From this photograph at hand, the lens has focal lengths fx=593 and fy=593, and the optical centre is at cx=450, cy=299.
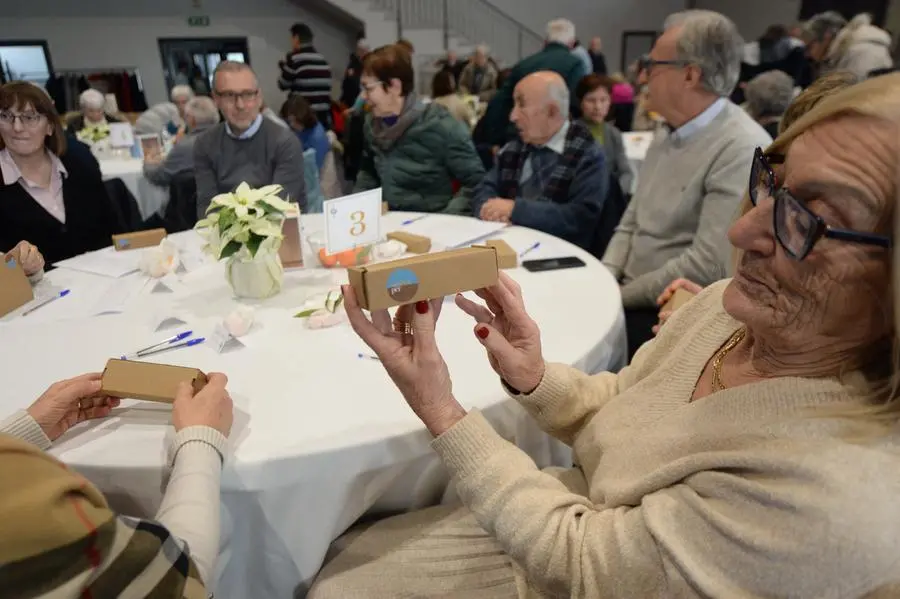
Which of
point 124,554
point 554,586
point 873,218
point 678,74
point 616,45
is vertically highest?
point 616,45

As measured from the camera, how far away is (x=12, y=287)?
1.60 meters

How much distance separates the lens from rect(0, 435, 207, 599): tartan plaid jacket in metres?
0.56

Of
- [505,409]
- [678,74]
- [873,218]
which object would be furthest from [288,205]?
[678,74]

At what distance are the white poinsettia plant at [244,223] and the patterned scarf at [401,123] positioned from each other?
1.73 meters

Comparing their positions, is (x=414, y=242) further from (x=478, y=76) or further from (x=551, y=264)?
(x=478, y=76)

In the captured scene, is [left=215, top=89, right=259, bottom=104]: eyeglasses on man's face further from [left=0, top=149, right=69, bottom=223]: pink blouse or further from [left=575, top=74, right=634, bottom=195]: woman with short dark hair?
[left=575, top=74, right=634, bottom=195]: woman with short dark hair

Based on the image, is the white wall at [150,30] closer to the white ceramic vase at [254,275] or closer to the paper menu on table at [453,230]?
the paper menu on table at [453,230]

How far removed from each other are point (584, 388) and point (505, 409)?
0.55 feet

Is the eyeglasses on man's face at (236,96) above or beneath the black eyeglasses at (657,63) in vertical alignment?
beneath

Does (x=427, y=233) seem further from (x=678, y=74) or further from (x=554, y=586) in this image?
(x=554, y=586)

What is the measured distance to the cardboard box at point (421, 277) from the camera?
937 mm

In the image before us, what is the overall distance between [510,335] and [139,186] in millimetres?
3862

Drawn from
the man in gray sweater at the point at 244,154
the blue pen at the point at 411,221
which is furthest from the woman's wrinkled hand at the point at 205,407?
the man in gray sweater at the point at 244,154

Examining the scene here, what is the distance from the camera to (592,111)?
409 cm
